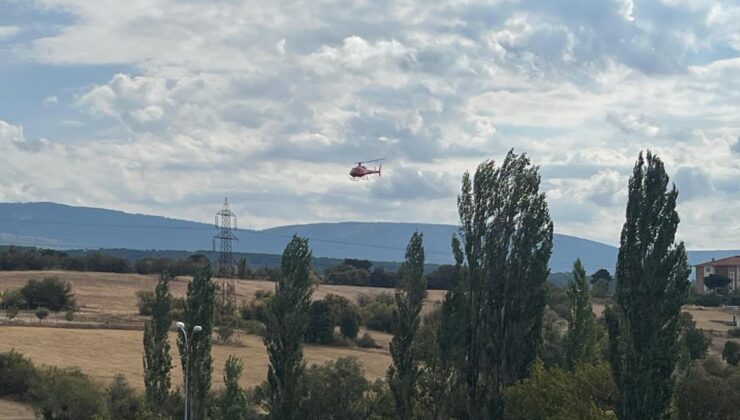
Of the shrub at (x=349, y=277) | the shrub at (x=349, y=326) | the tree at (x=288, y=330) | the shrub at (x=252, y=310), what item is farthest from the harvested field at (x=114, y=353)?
the shrub at (x=349, y=277)

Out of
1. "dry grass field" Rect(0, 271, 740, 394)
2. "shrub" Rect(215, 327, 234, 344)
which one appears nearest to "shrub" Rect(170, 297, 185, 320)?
"shrub" Rect(215, 327, 234, 344)

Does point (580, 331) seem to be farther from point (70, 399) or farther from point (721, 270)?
point (721, 270)

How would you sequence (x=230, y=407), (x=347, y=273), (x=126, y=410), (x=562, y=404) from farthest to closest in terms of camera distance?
(x=347, y=273)
(x=126, y=410)
(x=230, y=407)
(x=562, y=404)

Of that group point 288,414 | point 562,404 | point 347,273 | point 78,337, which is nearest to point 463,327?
point 562,404

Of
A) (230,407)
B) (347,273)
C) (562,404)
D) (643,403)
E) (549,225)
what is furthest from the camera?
(347,273)

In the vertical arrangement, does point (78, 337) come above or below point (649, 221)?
below

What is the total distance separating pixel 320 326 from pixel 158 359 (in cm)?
4680

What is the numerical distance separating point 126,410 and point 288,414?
50.7ft

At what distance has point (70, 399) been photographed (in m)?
60.1

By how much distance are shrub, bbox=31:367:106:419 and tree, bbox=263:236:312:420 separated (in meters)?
11.0

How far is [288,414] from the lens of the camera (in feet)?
175

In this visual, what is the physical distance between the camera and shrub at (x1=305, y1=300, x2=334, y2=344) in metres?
103

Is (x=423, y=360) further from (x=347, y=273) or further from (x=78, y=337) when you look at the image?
(x=347, y=273)

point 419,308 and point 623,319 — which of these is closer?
point 623,319
